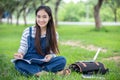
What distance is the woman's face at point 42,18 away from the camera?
6.73 m

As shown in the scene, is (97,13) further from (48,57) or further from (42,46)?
(48,57)

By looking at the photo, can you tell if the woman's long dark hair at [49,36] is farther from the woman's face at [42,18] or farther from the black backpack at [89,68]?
the black backpack at [89,68]

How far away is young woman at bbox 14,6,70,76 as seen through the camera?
21.7ft

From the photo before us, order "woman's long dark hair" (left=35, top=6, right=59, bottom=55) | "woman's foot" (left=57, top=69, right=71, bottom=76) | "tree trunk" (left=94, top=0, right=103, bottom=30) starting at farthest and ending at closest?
"tree trunk" (left=94, top=0, right=103, bottom=30) < "woman's long dark hair" (left=35, top=6, right=59, bottom=55) < "woman's foot" (left=57, top=69, right=71, bottom=76)

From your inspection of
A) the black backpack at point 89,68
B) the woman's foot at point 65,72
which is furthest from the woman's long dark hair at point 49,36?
the black backpack at point 89,68

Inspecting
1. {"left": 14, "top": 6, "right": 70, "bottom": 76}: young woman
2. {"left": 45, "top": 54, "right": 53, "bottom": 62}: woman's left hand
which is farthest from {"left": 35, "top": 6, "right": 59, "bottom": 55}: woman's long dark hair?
{"left": 45, "top": 54, "right": 53, "bottom": 62}: woman's left hand

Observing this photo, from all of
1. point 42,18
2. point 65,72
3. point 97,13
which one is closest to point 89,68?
point 65,72

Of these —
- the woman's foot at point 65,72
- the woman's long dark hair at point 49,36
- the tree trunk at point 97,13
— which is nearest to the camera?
the woman's foot at point 65,72

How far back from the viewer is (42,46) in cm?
680

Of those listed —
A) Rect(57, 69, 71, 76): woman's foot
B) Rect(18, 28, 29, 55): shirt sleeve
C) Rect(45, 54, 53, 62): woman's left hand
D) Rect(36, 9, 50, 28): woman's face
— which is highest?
Rect(36, 9, 50, 28): woman's face

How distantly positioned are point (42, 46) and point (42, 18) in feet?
1.78

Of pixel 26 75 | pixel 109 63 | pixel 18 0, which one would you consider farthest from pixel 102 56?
pixel 18 0

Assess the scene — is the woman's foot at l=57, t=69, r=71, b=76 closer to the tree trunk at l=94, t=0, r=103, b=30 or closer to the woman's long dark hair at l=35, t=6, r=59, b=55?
the woman's long dark hair at l=35, t=6, r=59, b=55

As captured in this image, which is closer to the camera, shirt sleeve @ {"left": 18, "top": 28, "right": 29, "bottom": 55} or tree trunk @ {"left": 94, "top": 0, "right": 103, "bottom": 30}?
shirt sleeve @ {"left": 18, "top": 28, "right": 29, "bottom": 55}
